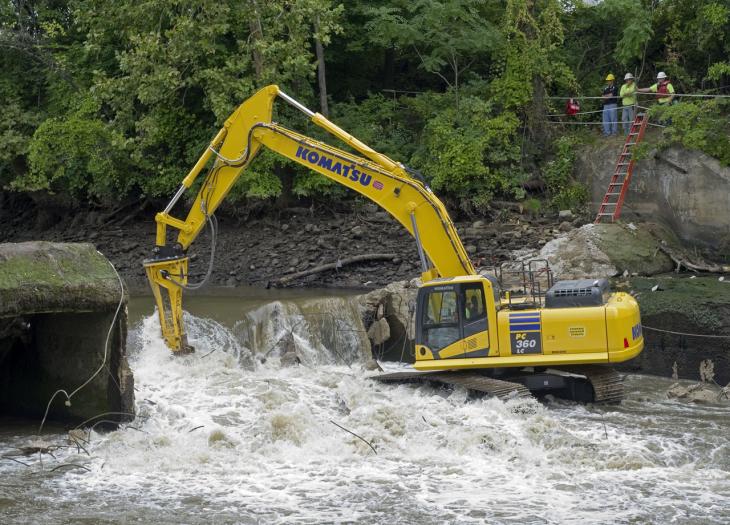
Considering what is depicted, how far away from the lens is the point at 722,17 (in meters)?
25.1

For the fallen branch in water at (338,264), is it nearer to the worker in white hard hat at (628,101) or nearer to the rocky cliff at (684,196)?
the rocky cliff at (684,196)

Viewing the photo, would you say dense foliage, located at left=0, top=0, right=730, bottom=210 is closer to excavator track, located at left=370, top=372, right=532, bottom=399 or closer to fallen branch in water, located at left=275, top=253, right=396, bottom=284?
fallen branch in water, located at left=275, top=253, right=396, bottom=284

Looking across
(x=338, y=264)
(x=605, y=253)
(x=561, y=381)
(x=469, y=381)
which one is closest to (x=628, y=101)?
(x=605, y=253)

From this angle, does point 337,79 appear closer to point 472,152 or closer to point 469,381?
point 472,152

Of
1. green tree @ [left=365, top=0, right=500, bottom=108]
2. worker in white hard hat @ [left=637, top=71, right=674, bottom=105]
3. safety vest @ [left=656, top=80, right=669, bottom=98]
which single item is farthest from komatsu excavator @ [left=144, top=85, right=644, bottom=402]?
green tree @ [left=365, top=0, right=500, bottom=108]

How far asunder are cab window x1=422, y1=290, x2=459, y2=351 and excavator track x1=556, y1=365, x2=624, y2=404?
1781mm

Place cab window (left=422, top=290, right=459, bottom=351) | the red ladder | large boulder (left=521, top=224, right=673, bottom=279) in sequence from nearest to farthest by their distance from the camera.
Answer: cab window (left=422, top=290, right=459, bottom=351), large boulder (left=521, top=224, right=673, bottom=279), the red ladder

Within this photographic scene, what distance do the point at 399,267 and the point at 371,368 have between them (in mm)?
6532

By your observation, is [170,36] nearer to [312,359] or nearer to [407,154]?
[407,154]

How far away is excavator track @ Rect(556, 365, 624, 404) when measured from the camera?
49.1 ft

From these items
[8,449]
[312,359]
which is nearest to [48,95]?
[312,359]

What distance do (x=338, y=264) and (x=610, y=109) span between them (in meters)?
8.19

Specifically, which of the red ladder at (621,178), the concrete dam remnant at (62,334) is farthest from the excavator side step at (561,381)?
the red ladder at (621,178)

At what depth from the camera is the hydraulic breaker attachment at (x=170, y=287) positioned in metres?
16.2
